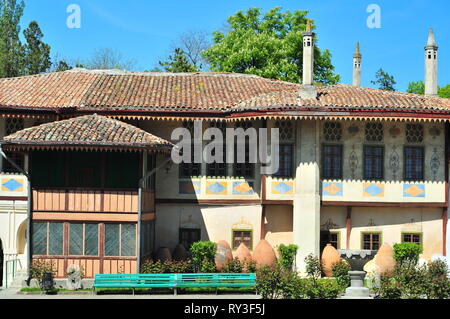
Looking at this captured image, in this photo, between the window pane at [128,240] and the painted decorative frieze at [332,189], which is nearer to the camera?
the window pane at [128,240]

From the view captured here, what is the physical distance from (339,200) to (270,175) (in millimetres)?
2441

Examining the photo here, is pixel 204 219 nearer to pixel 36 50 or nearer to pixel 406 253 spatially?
pixel 406 253

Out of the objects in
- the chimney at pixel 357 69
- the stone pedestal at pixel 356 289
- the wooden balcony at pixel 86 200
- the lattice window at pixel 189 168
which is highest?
the chimney at pixel 357 69

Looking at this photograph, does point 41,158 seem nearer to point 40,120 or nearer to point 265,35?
point 40,120

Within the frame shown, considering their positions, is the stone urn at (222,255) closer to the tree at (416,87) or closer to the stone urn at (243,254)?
the stone urn at (243,254)

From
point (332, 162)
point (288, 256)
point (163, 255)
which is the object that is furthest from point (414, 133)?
point (163, 255)

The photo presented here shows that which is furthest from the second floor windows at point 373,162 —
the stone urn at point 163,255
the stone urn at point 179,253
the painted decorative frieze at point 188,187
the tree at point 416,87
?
the tree at point 416,87

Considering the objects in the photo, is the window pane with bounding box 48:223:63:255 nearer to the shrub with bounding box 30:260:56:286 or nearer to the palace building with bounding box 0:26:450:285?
the shrub with bounding box 30:260:56:286

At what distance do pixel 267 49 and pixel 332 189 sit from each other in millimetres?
16893

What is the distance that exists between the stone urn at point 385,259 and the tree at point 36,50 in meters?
31.0

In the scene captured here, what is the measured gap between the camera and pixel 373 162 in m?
25.5

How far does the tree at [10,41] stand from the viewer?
49500mm
